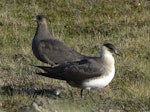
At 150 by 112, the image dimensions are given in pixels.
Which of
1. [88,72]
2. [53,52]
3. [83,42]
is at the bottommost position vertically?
[83,42]

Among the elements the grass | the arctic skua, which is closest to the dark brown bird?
the grass

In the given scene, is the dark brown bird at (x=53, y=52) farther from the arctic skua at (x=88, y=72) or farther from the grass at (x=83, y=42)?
the arctic skua at (x=88, y=72)

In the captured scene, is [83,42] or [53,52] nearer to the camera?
A: [53,52]

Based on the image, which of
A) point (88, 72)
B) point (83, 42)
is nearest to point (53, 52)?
point (88, 72)

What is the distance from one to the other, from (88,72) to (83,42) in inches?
161

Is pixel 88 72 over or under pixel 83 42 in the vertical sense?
over

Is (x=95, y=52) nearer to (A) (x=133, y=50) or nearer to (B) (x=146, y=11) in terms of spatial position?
(A) (x=133, y=50)

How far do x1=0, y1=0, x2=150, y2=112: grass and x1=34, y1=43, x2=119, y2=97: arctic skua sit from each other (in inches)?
9.0

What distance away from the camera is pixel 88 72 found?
7395 mm

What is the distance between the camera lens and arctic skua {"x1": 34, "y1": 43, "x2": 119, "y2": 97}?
728cm

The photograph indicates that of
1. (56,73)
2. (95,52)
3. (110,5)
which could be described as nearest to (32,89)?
(56,73)

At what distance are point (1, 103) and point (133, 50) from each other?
418 centimetres

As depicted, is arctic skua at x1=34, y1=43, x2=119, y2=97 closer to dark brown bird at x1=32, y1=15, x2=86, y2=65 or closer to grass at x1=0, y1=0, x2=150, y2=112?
grass at x1=0, y1=0, x2=150, y2=112

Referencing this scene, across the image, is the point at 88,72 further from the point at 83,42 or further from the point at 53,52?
the point at 83,42
